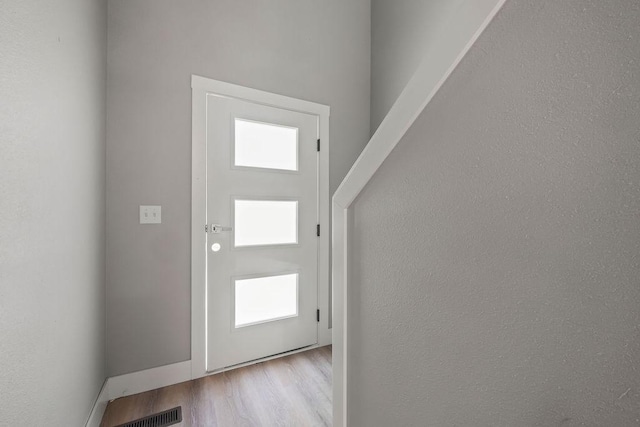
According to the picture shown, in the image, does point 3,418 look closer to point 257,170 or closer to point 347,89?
point 257,170

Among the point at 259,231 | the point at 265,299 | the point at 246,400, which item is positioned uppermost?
the point at 259,231

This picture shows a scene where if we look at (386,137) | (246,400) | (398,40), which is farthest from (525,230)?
(398,40)

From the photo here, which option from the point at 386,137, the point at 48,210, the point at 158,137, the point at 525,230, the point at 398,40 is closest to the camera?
the point at 525,230

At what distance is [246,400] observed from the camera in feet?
5.74

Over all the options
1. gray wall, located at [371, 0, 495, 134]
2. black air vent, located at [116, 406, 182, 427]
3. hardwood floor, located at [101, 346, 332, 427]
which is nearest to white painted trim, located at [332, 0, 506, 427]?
hardwood floor, located at [101, 346, 332, 427]

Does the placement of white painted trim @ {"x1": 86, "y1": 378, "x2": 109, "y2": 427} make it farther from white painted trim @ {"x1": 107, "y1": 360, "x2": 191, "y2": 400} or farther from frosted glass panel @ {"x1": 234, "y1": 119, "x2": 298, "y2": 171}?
frosted glass panel @ {"x1": 234, "y1": 119, "x2": 298, "y2": 171}

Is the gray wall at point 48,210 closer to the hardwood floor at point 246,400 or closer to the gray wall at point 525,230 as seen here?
the hardwood floor at point 246,400

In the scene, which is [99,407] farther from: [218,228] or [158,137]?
[158,137]

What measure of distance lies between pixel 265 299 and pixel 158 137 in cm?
132

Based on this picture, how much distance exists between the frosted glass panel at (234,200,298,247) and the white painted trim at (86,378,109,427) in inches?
42.8

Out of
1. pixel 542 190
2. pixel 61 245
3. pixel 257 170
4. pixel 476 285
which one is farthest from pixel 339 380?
pixel 257 170

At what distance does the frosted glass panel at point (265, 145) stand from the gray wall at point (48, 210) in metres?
0.84

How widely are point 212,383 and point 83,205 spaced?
4.34 feet

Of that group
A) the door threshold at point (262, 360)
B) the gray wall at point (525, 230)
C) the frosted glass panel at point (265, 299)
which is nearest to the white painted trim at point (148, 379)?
the door threshold at point (262, 360)
